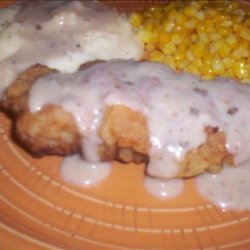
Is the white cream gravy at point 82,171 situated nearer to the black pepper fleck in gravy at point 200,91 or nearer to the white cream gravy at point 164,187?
the white cream gravy at point 164,187

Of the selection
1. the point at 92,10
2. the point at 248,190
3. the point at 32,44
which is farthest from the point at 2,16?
the point at 248,190

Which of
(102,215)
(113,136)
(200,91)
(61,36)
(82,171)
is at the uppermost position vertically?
(61,36)

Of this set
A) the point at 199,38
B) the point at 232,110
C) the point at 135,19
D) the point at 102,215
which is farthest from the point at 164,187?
the point at 135,19

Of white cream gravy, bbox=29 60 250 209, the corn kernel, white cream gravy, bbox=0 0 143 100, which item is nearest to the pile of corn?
the corn kernel

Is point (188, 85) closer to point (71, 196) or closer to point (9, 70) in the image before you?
point (71, 196)

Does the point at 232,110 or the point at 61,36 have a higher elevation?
the point at 61,36

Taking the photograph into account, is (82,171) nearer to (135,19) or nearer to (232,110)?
(232,110)
